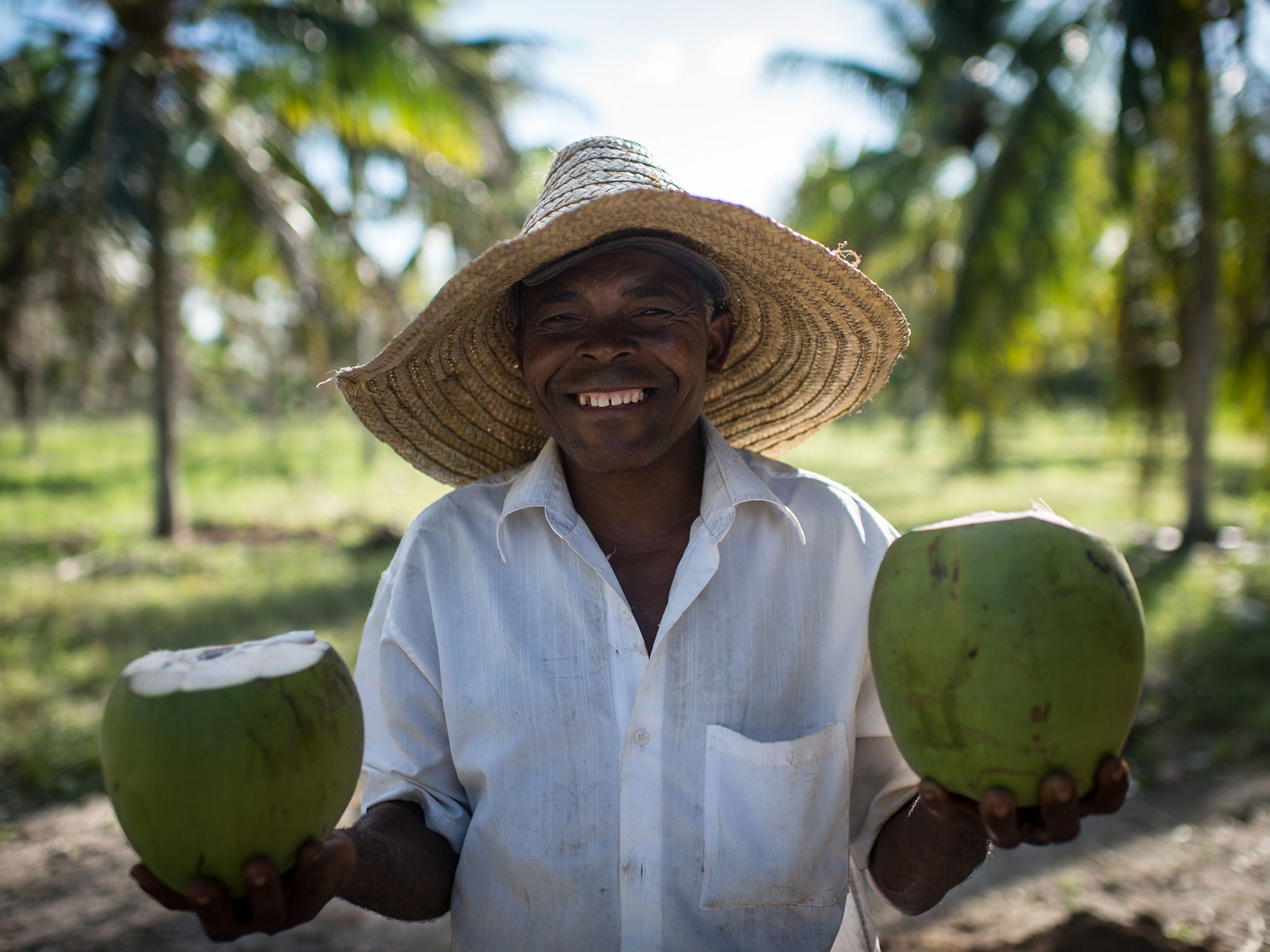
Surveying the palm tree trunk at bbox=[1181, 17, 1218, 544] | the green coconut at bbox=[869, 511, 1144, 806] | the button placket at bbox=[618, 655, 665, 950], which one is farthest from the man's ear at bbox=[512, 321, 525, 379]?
the palm tree trunk at bbox=[1181, 17, 1218, 544]

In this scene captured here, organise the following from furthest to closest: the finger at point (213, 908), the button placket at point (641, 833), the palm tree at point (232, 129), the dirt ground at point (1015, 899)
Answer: the palm tree at point (232, 129), the dirt ground at point (1015, 899), the button placket at point (641, 833), the finger at point (213, 908)

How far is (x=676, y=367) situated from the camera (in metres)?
1.48

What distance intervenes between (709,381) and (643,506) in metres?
0.44

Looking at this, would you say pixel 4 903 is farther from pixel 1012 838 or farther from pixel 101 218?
pixel 101 218

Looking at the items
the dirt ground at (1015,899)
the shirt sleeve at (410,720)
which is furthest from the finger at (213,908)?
the dirt ground at (1015,899)

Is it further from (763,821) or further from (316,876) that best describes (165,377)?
(763,821)

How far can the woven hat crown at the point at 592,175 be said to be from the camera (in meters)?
1.44

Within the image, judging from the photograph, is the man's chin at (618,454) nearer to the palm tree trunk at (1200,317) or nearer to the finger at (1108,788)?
the finger at (1108,788)

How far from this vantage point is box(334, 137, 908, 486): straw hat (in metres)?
1.38

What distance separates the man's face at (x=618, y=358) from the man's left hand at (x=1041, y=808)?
2.16 feet

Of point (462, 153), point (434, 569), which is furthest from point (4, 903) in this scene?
point (462, 153)

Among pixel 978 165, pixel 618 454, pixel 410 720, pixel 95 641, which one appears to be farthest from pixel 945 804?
pixel 978 165

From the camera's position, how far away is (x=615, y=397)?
147 cm

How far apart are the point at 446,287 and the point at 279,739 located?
67 cm
